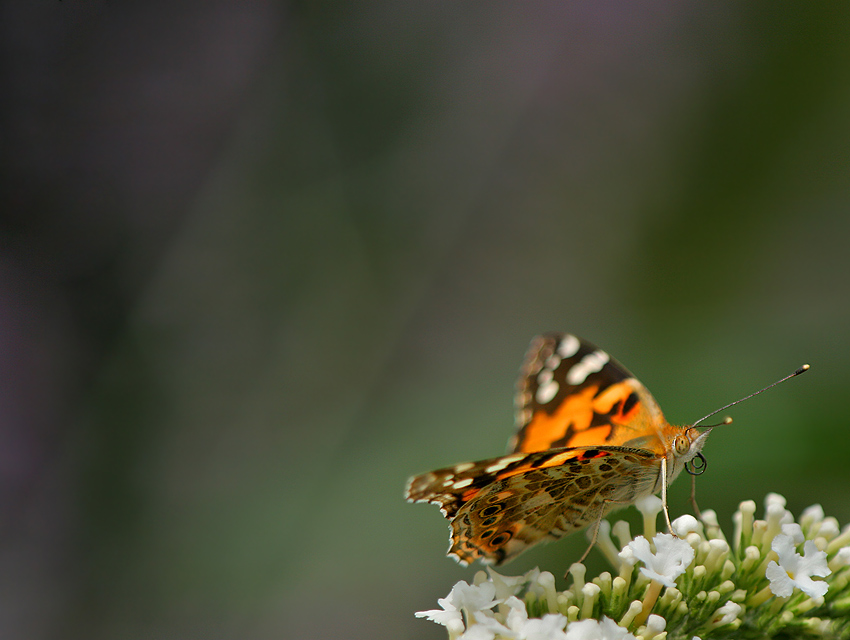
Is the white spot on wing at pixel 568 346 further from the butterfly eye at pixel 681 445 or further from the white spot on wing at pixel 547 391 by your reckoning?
the butterfly eye at pixel 681 445

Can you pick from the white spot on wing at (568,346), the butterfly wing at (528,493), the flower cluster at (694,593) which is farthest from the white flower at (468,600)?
the white spot on wing at (568,346)

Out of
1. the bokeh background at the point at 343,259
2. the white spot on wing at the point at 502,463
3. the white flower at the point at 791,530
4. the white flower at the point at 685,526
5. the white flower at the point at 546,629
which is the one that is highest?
the bokeh background at the point at 343,259

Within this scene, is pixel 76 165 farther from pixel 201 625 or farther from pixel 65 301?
pixel 201 625

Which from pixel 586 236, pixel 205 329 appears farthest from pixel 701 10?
pixel 205 329

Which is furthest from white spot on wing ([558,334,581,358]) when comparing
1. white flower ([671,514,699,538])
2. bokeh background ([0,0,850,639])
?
bokeh background ([0,0,850,639])

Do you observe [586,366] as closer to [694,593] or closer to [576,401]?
[576,401]

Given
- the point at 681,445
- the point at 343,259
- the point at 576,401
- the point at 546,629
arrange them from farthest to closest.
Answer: the point at 343,259 → the point at 576,401 → the point at 681,445 → the point at 546,629

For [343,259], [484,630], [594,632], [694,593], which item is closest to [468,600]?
[484,630]
